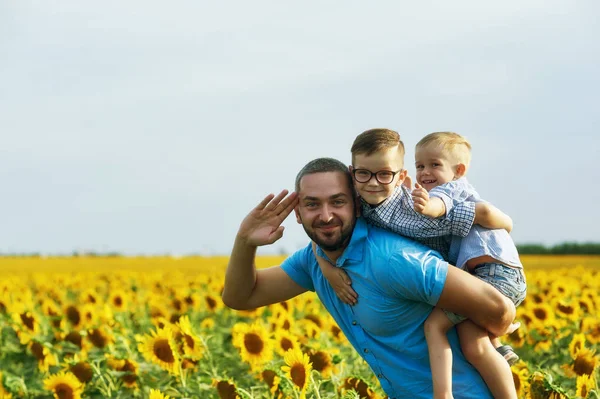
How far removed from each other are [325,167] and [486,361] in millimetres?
1245

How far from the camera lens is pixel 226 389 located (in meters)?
5.25

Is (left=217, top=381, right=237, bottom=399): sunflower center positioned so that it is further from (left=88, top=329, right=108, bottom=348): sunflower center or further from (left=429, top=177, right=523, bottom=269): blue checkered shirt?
(left=88, top=329, right=108, bottom=348): sunflower center

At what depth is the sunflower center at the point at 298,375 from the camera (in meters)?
5.16

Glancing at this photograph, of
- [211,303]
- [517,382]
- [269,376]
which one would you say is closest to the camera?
[517,382]

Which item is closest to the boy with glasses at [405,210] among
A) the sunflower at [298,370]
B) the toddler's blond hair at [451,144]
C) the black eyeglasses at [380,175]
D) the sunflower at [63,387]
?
the black eyeglasses at [380,175]

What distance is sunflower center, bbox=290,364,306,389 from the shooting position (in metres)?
5.16

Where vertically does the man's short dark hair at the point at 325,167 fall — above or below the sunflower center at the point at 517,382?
above

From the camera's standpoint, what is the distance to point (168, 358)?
20.2ft

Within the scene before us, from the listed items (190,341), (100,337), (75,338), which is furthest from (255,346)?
(75,338)

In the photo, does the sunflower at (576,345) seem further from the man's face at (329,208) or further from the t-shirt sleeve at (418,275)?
the man's face at (329,208)

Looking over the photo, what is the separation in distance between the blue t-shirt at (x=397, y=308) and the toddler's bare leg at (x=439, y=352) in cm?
7

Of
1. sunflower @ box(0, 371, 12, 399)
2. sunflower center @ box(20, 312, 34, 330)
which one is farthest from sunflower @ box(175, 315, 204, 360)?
sunflower center @ box(20, 312, 34, 330)

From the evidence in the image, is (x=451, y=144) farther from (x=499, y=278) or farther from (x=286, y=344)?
(x=286, y=344)

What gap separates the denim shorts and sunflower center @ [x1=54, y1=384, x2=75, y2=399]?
3.24 m
